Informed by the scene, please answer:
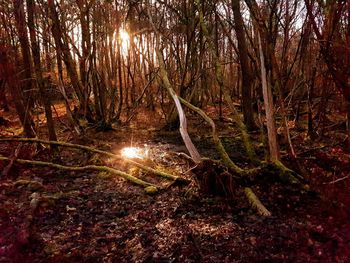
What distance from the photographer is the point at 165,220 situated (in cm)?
524

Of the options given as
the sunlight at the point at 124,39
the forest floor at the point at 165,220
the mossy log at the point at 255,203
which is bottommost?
the forest floor at the point at 165,220

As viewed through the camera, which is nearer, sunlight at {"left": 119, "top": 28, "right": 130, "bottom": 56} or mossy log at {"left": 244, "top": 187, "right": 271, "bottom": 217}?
mossy log at {"left": 244, "top": 187, "right": 271, "bottom": 217}

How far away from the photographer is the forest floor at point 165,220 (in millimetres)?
4219

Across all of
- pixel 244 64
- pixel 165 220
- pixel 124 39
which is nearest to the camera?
pixel 165 220

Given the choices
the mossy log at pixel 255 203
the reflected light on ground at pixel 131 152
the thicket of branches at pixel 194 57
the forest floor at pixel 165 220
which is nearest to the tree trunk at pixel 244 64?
the thicket of branches at pixel 194 57

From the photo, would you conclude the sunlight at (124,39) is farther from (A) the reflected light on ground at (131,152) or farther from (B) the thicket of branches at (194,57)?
(A) the reflected light on ground at (131,152)

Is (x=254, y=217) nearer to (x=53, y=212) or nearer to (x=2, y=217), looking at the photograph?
(x=53, y=212)

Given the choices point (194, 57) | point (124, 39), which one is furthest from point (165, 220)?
point (124, 39)

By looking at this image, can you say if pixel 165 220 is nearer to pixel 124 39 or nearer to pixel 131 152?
pixel 131 152

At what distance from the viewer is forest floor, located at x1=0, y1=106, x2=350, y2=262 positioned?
4.22m

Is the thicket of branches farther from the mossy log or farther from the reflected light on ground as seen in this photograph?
the reflected light on ground

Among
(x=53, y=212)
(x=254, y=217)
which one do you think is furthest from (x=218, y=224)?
(x=53, y=212)

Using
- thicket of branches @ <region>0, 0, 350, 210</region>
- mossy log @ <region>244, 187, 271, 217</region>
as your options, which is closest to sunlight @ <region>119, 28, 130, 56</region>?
thicket of branches @ <region>0, 0, 350, 210</region>

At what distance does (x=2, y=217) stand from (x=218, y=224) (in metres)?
3.46
